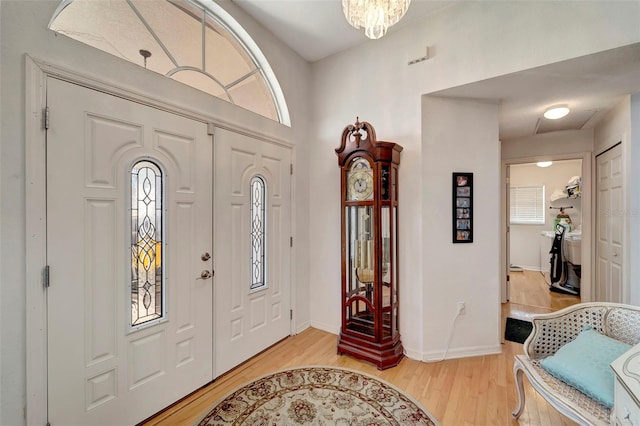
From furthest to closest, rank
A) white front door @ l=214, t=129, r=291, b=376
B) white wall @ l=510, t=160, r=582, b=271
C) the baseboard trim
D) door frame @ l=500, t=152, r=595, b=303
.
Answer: white wall @ l=510, t=160, r=582, b=271, door frame @ l=500, t=152, r=595, b=303, the baseboard trim, white front door @ l=214, t=129, r=291, b=376

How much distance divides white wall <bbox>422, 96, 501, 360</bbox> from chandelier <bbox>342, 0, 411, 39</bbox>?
1.10 m

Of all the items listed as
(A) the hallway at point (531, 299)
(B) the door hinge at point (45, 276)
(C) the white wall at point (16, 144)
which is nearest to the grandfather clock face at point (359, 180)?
(C) the white wall at point (16, 144)

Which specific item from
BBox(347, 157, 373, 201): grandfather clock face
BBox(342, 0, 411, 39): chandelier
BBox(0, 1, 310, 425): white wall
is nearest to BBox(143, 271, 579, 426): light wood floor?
BBox(0, 1, 310, 425): white wall

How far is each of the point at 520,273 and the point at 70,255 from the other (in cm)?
703

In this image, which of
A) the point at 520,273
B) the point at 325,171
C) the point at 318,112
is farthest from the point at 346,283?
the point at 520,273

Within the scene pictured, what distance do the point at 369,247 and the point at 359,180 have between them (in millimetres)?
623

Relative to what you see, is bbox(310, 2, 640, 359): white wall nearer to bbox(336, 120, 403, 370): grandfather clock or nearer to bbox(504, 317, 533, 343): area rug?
bbox(336, 120, 403, 370): grandfather clock

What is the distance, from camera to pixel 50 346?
137cm

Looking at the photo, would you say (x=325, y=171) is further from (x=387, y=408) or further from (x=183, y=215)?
(x=387, y=408)

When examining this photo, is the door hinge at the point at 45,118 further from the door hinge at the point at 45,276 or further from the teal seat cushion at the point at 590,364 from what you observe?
the teal seat cushion at the point at 590,364

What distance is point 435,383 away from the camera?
209 cm

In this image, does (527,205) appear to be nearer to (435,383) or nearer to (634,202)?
(634,202)

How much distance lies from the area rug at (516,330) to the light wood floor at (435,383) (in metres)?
0.17

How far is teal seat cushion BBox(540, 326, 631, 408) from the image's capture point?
131 centimetres
